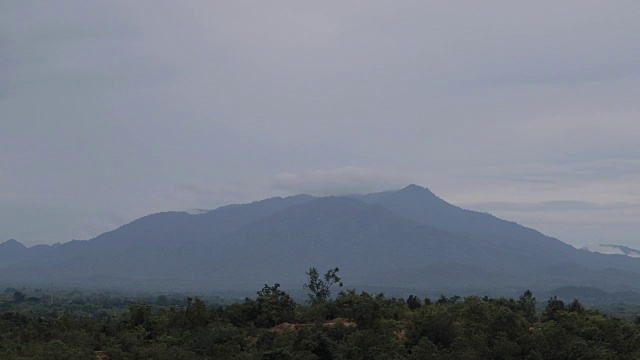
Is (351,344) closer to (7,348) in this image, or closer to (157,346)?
(157,346)

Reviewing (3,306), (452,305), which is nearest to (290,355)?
(452,305)

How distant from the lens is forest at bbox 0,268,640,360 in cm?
3672

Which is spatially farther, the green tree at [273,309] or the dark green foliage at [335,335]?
the green tree at [273,309]

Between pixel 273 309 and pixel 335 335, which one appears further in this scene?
pixel 273 309

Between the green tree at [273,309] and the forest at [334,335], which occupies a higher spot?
the green tree at [273,309]

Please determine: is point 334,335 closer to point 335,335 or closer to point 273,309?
point 335,335

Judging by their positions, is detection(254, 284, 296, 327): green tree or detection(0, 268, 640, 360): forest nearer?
detection(0, 268, 640, 360): forest

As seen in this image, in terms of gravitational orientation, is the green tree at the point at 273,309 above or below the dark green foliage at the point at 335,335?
above

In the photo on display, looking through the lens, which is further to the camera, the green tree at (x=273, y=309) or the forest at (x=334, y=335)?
the green tree at (x=273, y=309)

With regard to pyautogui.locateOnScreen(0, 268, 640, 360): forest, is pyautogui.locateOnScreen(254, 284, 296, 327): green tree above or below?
above

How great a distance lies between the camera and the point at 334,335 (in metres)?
40.2

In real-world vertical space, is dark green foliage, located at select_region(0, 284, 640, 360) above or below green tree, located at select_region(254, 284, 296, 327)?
below

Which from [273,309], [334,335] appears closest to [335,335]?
[334,335]

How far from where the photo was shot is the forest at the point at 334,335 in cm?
3672
